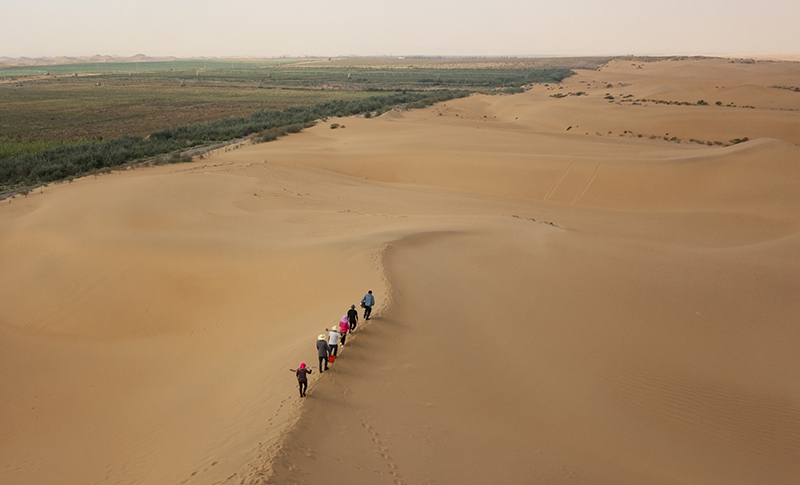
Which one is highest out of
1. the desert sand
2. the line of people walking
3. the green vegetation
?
the green vegetation

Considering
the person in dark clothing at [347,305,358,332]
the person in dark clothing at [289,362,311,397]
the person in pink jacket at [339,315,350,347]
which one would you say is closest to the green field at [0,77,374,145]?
Result: the person in dark clothing at [347,305,358,332]

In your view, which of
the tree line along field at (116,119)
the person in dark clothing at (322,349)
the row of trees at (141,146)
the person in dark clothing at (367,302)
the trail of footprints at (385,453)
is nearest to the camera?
the trail of footprints at (385,453)

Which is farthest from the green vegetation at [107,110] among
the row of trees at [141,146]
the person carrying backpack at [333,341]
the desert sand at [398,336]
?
the person carrying backpack at [333,341]

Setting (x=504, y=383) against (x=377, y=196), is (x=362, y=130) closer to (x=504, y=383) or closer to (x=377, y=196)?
(x=377, y=196)

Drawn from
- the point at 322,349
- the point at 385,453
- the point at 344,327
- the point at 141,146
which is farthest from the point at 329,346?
the point at 141,146

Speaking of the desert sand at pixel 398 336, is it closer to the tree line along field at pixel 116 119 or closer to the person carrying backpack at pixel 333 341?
the person carrying backpack at pixel 333 341

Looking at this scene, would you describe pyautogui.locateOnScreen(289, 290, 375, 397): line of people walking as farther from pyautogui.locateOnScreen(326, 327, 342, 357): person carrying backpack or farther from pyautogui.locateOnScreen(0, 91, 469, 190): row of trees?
pyautogui.locateOnScreen(0, 91, 469, 190): row of trees
